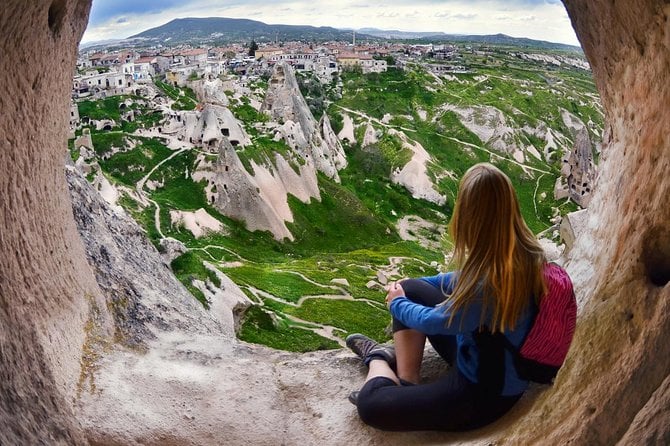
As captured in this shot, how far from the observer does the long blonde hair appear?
3.86 metres

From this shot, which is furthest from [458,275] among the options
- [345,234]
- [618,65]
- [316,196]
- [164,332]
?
[316,196]

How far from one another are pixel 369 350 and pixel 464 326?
7.11ft

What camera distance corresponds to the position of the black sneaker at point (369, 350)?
18.1 ft

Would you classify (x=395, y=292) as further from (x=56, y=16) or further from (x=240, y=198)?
(x=240, y=198)

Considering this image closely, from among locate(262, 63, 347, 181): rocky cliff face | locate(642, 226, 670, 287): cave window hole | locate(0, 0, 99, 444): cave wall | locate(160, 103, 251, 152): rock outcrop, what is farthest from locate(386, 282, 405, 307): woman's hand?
locate(262, 63, 347, 181): rocky cliff face

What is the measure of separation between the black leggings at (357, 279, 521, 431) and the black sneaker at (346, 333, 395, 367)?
1.45 feet

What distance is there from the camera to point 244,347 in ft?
24.4

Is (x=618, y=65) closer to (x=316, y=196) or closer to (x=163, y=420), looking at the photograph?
(x=163, y=420)

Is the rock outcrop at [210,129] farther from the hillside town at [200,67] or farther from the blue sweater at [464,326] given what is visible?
the blue sweater at [464,326]

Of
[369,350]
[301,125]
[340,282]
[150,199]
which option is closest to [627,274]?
[369,350]

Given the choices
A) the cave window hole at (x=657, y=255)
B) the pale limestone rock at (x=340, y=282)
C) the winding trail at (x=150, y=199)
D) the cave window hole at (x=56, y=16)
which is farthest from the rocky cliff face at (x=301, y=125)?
the cave window hole at (x=657, y=255)

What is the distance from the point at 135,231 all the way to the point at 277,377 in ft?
15.7

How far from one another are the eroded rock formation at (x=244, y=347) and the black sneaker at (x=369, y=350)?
0.25 m

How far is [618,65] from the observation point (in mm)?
5184
